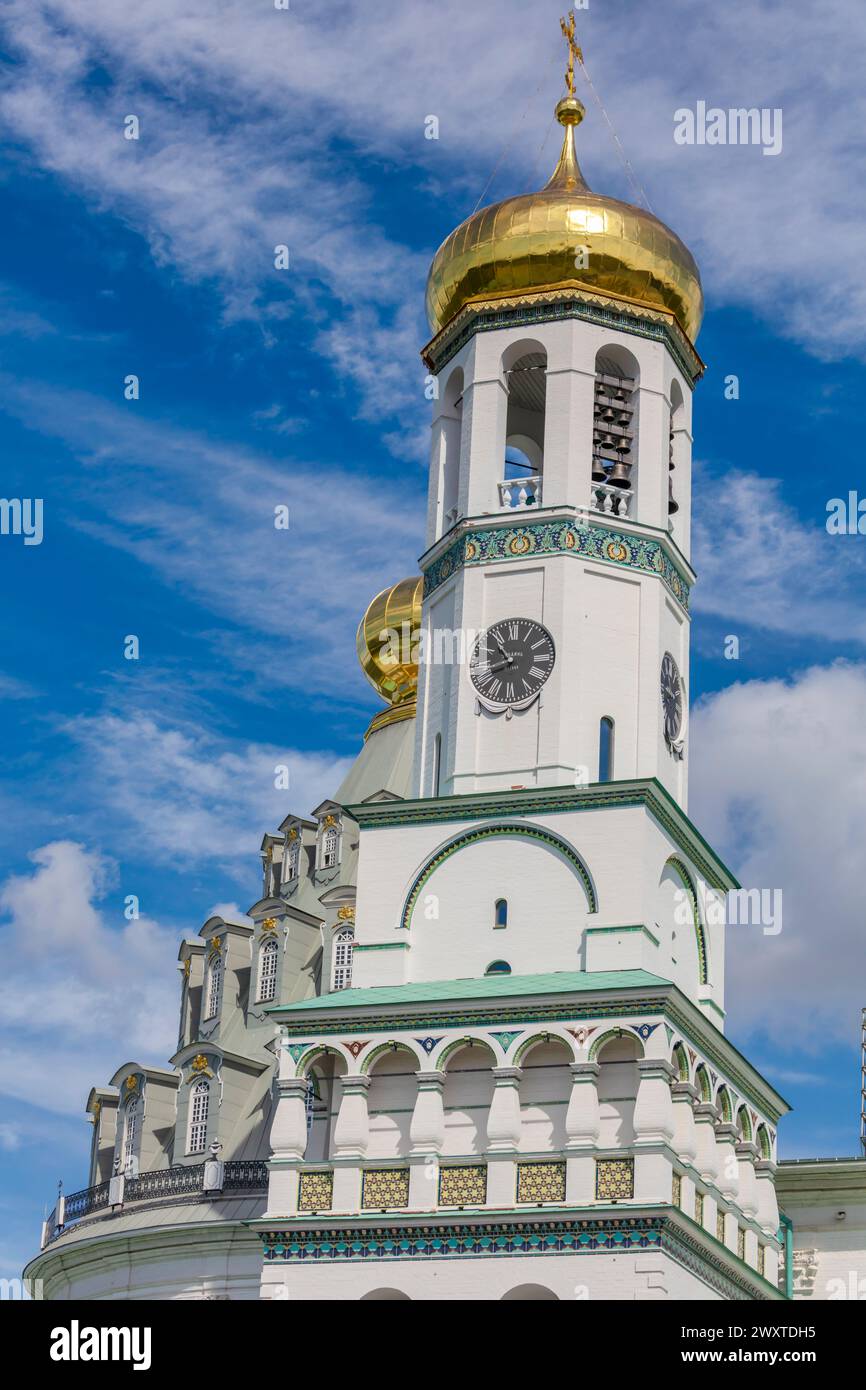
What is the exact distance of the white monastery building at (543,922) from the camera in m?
26.1

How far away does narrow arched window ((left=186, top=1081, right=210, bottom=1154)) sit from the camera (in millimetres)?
37469

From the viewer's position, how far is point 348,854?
4191 cm

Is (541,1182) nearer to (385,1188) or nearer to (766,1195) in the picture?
(385,1188)

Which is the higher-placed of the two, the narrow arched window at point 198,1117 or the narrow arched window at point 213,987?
the narrow arched window at point 213,987

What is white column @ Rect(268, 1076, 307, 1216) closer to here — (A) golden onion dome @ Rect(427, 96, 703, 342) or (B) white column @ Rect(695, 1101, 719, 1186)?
(B) white column @ Rect(695, 1101, 719, 1186)

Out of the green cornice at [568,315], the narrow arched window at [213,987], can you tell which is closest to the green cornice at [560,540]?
the green cornice at [568,315]

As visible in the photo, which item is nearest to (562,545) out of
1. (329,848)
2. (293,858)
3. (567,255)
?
(567,255)

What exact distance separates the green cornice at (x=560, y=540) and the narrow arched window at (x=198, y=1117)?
11.3 m

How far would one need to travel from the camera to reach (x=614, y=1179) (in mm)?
25766

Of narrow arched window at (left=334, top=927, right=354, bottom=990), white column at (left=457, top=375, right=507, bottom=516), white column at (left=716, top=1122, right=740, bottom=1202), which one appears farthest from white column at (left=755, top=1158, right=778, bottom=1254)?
narrow arched window at (left=334, top=927, right=354, bottom=990)

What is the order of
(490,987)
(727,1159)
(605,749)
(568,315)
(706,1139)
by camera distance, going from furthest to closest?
(568,315) < (605,749) < (727,1159) < (706,1139) < (490,987)

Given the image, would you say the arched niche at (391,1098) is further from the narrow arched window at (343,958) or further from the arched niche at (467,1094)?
the narrow arched window at (343,958)

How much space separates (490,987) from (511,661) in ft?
14.2

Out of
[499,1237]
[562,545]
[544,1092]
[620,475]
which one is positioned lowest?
[499,1237]
